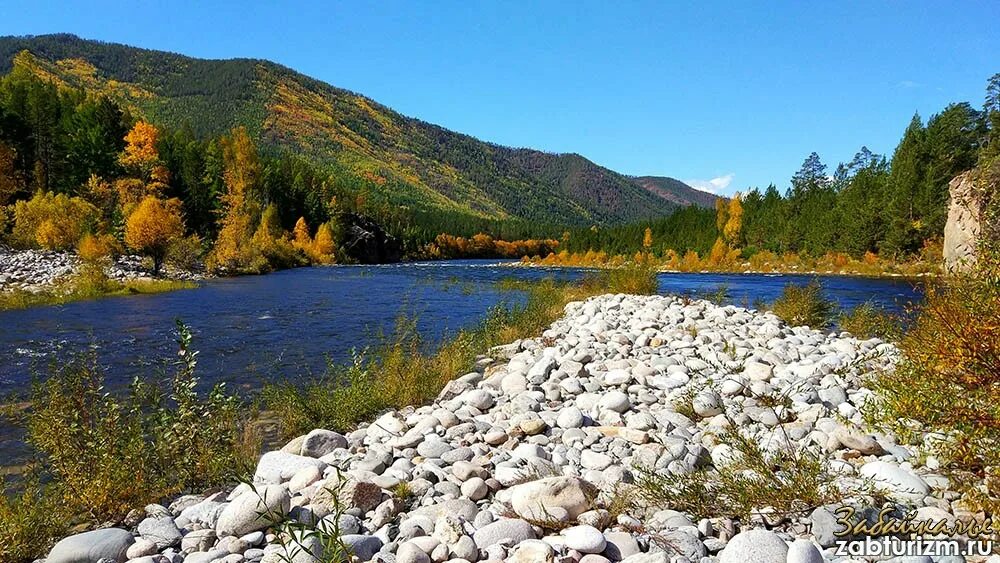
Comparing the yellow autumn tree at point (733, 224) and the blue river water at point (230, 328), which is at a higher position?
the yellow autumn tree at point (733, 224)

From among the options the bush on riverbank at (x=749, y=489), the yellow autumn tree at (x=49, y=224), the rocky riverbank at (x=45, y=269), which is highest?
the yellow autumn tree at (x=49, y=224)

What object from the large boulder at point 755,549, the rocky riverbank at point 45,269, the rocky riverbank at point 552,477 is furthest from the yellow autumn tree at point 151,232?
the large boulder at point 755,549

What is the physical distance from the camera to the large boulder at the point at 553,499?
11.5 ft

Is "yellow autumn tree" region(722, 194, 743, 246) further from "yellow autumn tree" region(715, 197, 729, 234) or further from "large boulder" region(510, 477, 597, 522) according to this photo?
"large boulder" region(510, 477, 597, 522)

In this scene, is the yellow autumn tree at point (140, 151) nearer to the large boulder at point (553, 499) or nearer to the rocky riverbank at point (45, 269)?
the rocky riverbank at point (45, 269)

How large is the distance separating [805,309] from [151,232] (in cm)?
3454

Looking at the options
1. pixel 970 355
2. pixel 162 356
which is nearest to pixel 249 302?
pixel 162 356

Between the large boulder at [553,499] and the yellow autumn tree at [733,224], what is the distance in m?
72.2

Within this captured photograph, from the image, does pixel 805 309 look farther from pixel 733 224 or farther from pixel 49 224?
pixel 733 224

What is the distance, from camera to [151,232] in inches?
1214

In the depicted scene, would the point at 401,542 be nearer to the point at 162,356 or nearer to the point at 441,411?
the point at 441,411

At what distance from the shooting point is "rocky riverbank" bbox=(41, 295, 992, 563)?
122 inches

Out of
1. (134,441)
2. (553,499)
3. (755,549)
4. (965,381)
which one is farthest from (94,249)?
(965,381)

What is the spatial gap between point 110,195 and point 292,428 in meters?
49.5
